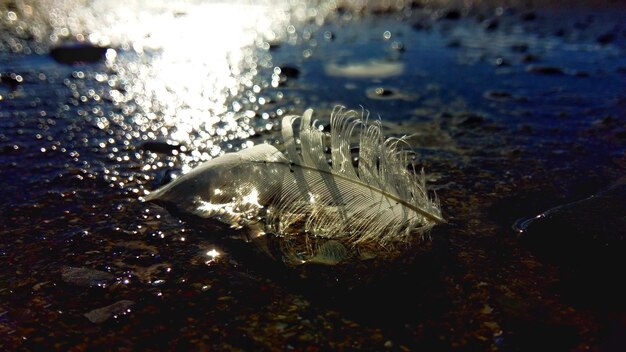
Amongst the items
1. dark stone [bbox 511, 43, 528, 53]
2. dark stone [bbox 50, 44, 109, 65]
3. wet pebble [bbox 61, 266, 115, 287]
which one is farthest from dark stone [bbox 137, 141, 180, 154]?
dark stone [bbox 511, 43, 528, 53]

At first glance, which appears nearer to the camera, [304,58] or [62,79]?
[62,79]

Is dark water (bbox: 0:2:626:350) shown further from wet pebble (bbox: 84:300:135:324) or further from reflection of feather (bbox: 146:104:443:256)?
reflection of feather (bbox: 146:104:443:256)

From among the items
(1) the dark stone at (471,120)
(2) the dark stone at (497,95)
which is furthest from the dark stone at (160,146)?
(2) the dark stone at (497,95)

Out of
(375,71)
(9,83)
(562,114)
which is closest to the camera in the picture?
(562,114)

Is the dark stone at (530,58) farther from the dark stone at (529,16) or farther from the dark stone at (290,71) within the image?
the dark stone at (529,16)

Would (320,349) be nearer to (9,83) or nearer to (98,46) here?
(9,83)

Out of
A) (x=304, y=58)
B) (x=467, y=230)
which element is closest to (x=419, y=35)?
(x=304, y=58)

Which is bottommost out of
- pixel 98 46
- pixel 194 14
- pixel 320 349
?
pixel 320 349
